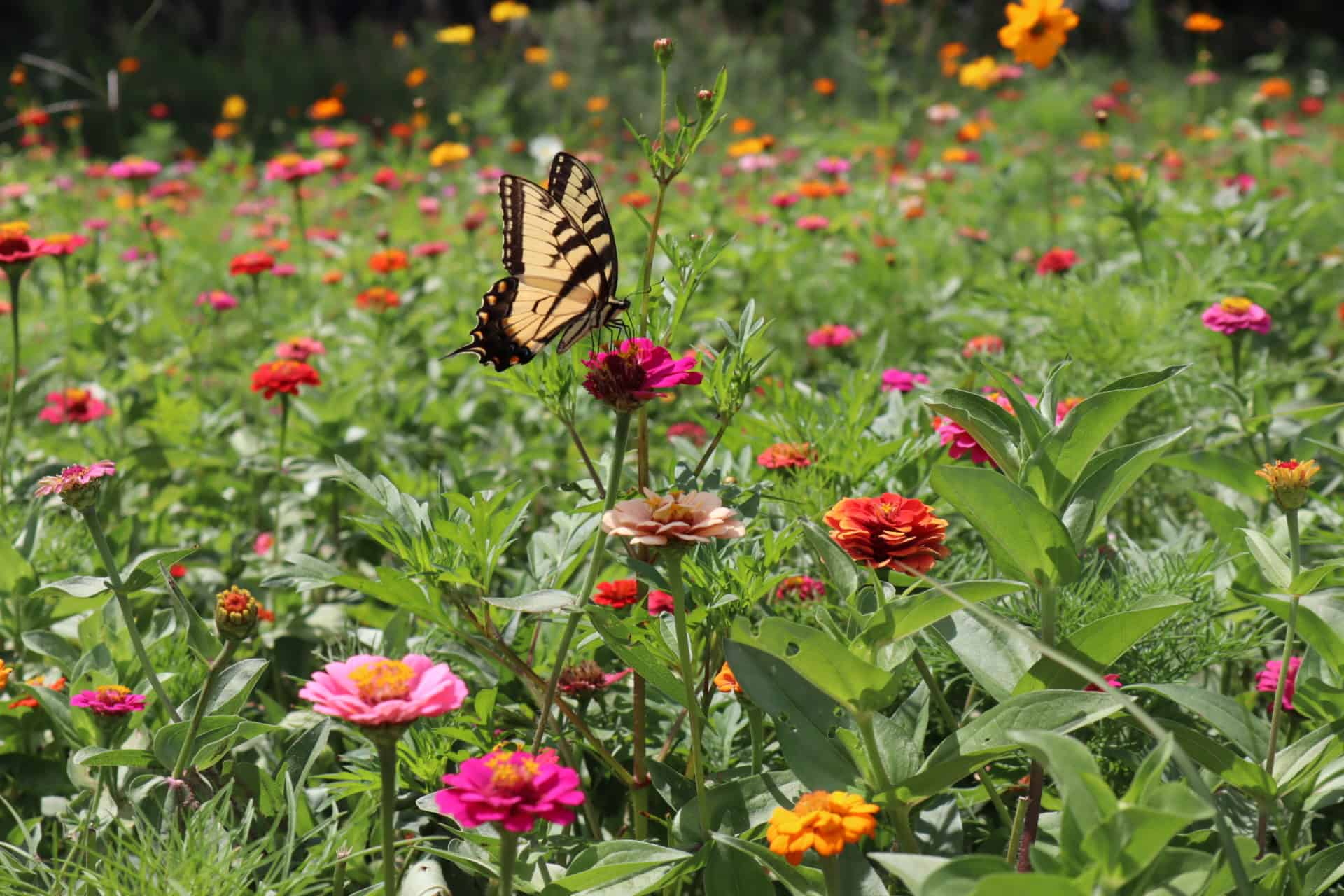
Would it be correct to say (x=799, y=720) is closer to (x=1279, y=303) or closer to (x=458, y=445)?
(x=458, y=445)

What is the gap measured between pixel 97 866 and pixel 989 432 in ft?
3.26

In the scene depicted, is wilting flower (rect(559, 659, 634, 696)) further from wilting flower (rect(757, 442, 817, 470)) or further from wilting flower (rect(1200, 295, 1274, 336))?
wilting flower (rect(1200, 295, 1274, 336))

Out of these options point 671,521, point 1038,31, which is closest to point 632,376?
point 671,521

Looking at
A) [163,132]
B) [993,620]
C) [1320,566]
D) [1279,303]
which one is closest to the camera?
[993,620]

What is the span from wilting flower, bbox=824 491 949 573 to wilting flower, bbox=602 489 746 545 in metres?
0.11

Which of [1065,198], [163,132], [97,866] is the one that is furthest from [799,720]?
[163,132]

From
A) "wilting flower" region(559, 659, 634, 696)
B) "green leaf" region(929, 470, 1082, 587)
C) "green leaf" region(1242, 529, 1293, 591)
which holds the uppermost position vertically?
"green leaf" region(929, 470, 1082, 587)

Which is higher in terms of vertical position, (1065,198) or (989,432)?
(989,432)

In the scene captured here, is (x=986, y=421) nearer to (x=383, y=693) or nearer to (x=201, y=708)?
(x=383, y=693)

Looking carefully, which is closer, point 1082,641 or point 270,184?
point 1082,641

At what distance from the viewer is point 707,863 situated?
101 centimetres

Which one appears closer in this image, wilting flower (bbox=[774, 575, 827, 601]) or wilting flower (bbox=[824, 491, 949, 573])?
wilting flower (bbox=[824, 491, 949, 573])

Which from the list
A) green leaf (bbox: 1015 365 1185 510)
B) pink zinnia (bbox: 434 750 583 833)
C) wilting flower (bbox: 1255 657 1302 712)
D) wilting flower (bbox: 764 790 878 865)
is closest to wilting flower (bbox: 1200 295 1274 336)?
wilting flower (bbox: 1255 657 1302 712)

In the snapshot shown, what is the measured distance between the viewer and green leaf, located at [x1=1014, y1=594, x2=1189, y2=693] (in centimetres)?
96
